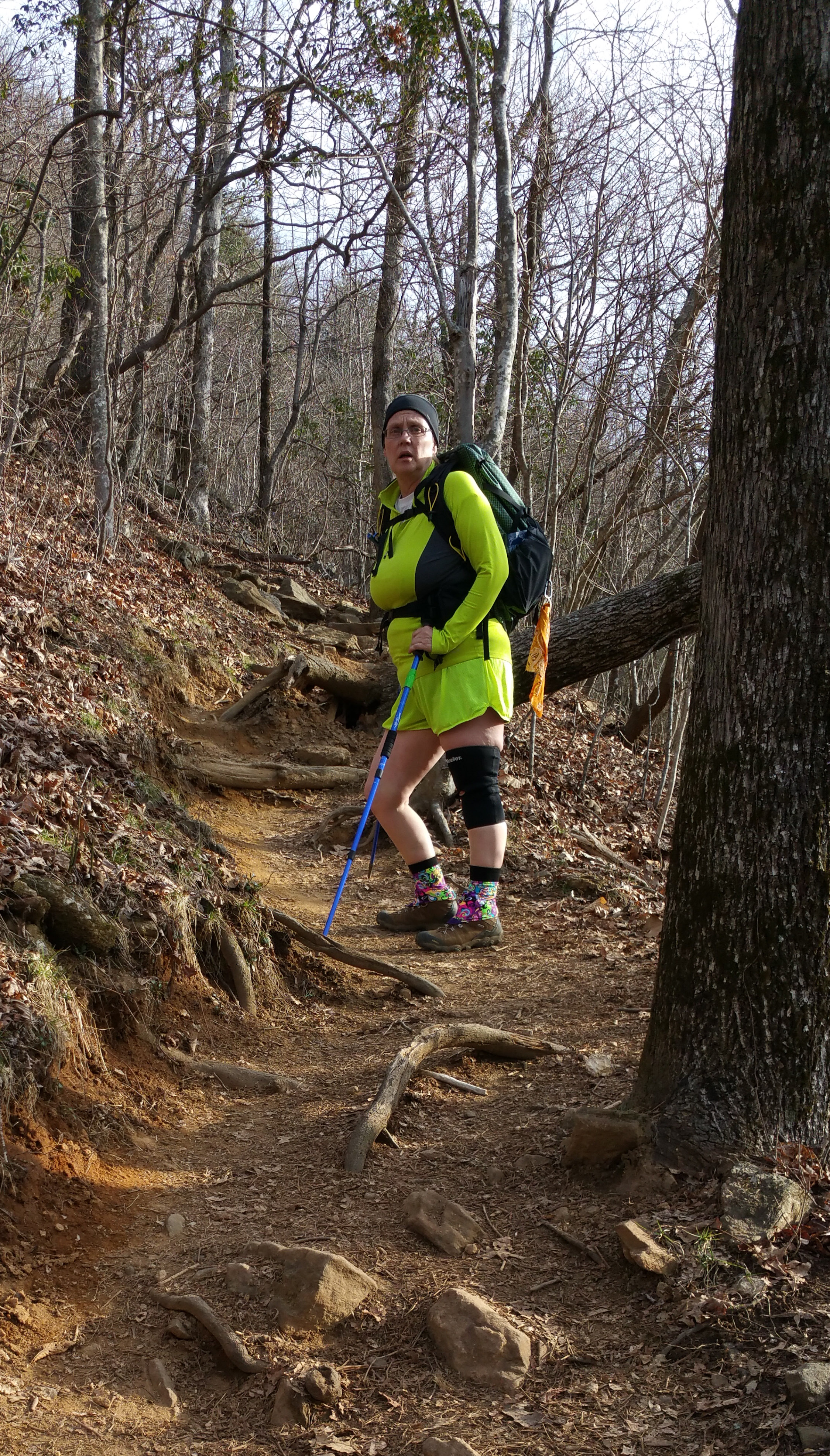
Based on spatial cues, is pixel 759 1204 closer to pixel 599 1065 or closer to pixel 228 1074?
pixel 599 1065

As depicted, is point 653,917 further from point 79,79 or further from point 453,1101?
point 79,79

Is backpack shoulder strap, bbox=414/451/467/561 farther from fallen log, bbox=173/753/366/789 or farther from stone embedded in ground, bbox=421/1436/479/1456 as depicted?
stone embedded in ground, bbox=421/1436/479/1456

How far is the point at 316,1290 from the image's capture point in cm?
266

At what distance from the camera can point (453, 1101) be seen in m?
3.83

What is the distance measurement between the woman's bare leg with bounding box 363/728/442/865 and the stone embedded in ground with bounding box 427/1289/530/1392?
292 centimetres

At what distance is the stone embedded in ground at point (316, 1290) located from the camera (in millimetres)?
2633

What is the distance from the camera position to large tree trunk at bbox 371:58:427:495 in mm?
11805

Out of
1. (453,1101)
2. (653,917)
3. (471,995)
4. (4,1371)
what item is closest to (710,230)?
(653,917)

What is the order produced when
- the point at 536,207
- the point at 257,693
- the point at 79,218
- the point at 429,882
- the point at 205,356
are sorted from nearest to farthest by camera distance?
the point at 429,882
the point at 257,693
the point at 536,207
the point at 79,218
the point at 205,356

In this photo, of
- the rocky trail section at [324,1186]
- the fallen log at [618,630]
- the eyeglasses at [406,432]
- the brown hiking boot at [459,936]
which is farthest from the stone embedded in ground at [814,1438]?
the fallen log at [618,630]

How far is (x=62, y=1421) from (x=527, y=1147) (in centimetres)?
156

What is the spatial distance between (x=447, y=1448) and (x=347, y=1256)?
0.69 metres

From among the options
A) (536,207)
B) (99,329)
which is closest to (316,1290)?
(99,329)

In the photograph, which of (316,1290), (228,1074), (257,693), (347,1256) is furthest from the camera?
(257,693)
